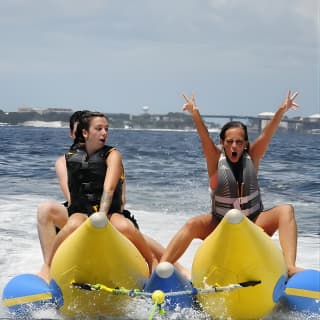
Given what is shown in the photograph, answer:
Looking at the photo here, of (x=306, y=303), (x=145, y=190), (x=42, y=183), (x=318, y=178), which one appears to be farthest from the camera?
(x=318, y=178)

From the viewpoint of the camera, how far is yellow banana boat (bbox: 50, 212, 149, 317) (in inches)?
110

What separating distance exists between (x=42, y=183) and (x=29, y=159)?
5189mm

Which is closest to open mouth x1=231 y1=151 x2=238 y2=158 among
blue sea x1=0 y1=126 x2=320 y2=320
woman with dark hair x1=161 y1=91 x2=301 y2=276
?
woman with dark hair x1=161 y1=91 x2=301 y2=276

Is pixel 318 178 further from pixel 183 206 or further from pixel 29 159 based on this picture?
→ pixel 29 159

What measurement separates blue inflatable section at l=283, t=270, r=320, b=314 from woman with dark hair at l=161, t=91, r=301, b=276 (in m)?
0.23

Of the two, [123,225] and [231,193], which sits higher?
[231,193]

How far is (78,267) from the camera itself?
2.84 meters

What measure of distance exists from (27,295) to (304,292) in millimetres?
1326

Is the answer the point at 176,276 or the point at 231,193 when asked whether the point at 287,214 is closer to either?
the point at 231,193

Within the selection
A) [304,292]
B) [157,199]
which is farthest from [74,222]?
[157,199]

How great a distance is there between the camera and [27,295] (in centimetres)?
312

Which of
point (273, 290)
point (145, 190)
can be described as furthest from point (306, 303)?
point (145, 190)

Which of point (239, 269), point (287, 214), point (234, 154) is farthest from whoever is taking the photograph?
point (234, 154)

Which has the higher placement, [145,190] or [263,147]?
[263,147]
